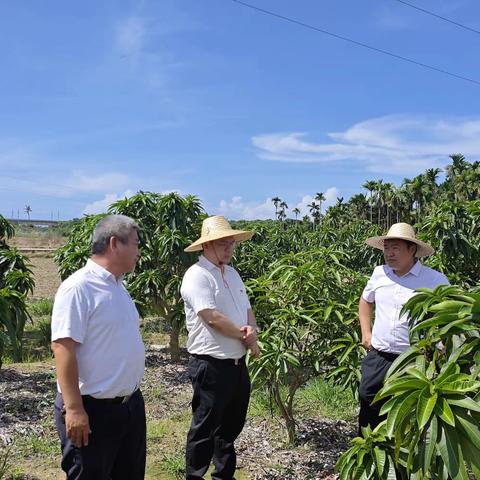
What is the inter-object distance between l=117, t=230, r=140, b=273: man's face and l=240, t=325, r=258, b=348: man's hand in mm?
943

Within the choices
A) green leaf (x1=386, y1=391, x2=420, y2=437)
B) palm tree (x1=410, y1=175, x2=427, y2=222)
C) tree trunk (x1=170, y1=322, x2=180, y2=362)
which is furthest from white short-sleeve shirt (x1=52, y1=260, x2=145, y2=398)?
palm tree (x1=410, y1=175, x2=427, y2=222)

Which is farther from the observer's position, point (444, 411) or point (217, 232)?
point (217, 232)

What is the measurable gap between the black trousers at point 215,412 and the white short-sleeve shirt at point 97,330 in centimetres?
77

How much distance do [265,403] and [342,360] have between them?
5.42ft

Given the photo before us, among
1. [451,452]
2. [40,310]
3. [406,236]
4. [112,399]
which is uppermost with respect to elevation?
[406,236]

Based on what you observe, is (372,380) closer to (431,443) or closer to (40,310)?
(431,443)

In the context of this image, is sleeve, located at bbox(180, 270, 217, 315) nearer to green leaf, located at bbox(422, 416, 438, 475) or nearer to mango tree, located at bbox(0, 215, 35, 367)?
mango tree, located at bbox(0, 215, 35, 367)

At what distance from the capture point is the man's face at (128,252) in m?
2.43

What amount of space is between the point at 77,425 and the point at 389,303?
1.95 m

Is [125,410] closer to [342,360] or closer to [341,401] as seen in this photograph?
[342,360]

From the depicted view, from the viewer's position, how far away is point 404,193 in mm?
43344

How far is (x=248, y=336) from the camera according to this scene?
10.4 feet

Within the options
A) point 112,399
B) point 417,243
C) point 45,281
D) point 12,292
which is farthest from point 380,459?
point 45,281

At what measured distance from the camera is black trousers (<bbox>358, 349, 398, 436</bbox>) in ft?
10.7
